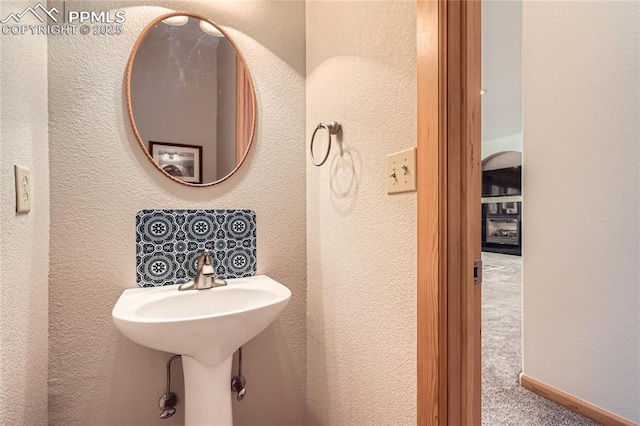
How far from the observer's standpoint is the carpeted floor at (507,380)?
4.67ft

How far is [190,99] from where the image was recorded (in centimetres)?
119

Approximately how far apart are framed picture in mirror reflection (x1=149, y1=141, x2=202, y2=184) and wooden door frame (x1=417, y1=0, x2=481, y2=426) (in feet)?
2.88

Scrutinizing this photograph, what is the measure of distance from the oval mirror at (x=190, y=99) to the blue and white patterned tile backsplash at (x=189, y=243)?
153 mm

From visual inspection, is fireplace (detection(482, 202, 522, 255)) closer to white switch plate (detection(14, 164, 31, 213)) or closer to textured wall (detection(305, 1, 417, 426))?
textured wall (detection(305, 1, 417, 426))

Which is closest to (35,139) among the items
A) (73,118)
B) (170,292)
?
(73,118)

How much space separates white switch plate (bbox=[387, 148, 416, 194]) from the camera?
0.74 m

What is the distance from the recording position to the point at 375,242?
895 millimetres

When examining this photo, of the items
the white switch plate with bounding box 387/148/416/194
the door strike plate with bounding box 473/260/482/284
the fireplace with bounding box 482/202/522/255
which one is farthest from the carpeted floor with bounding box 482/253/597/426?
the fireplace with bounding box 482/202/522/255

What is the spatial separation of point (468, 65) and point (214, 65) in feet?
3.17

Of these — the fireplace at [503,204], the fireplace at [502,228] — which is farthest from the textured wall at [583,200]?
the fireplace at [503,204]

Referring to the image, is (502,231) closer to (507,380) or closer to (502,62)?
(502,62)

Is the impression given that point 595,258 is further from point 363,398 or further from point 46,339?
point 46,339

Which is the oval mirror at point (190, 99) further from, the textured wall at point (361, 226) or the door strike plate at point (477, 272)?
the door strike plate at point (477, 272)

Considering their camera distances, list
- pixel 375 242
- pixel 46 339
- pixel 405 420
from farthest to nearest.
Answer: pixel 46 339 < pixel 375 242 < pixel 405 420
